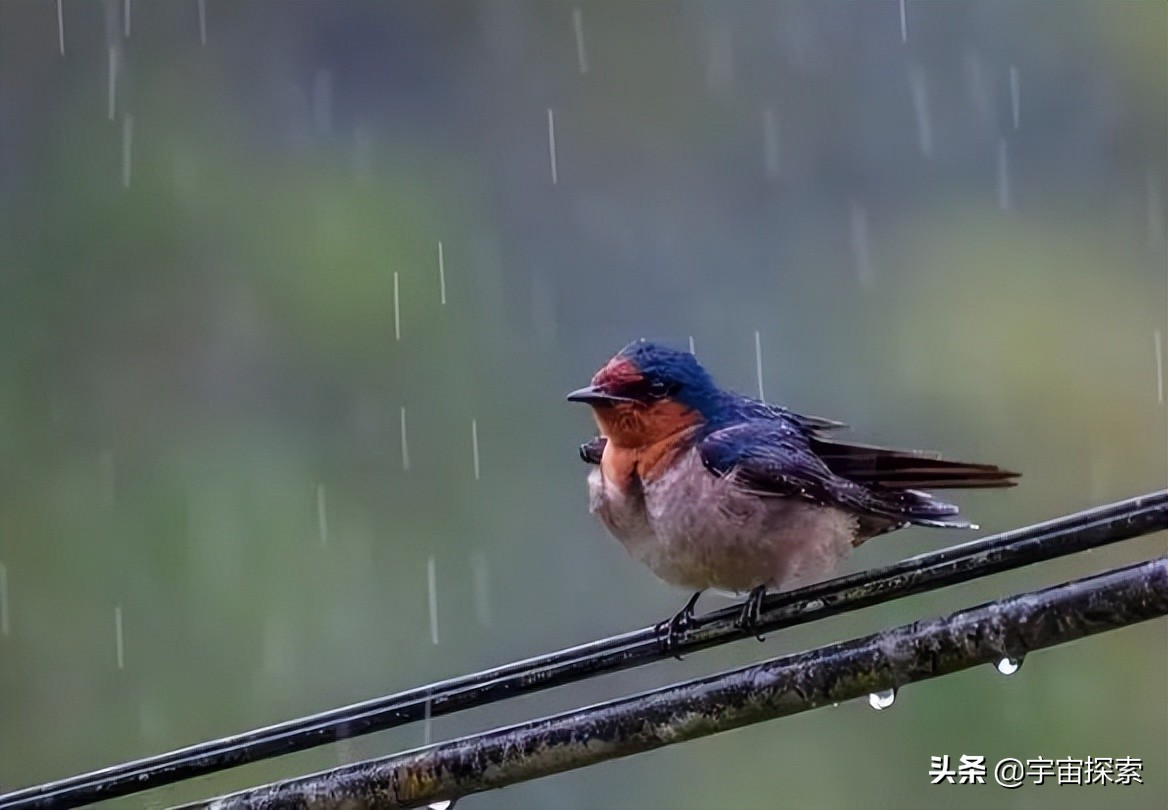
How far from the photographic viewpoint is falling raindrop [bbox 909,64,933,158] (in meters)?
11.0

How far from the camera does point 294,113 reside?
11023 millimetres

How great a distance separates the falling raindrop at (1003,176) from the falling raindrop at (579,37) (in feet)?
8.83

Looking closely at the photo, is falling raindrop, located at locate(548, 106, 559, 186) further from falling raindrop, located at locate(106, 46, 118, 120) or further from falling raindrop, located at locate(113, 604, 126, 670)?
falling raindrop, located at locate(113, 604, 126, 670)

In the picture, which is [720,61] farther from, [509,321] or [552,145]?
[509,321]

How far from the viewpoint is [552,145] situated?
A: 431 inches

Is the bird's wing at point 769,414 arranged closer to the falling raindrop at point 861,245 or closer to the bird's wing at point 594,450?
the bird's wing at point 594,450

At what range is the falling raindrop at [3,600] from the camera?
7688 mm

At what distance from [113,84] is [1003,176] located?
509cm

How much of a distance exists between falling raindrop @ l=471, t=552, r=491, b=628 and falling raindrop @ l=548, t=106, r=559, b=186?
369cm

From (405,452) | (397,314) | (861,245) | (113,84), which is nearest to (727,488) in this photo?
(405,452)

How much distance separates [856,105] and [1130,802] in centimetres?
560

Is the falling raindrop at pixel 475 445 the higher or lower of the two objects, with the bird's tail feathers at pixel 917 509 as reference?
lower

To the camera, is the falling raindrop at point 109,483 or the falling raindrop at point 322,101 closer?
the falling raindrop at point 109,483

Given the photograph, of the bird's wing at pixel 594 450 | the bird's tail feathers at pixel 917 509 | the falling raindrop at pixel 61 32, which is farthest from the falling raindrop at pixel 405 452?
the bird's tail feathers at pixel 917 509
